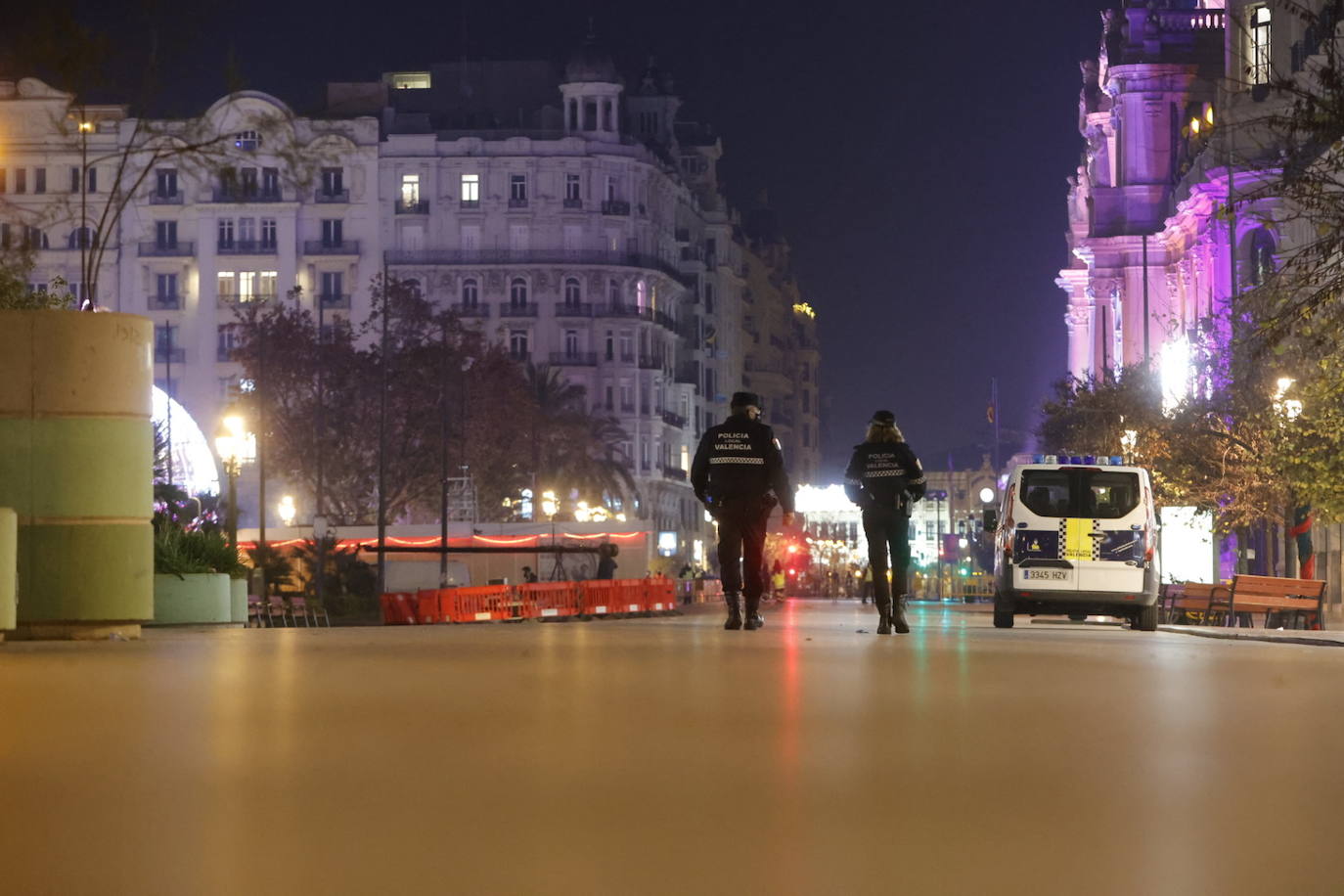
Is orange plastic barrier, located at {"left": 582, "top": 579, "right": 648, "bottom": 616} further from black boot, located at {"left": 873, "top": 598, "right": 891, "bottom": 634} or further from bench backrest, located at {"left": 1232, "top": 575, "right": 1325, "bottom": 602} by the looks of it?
black boot, located at {"left": 873, "top": 598, "right": 891, "bottom": 634}

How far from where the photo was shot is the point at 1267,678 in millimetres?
12344

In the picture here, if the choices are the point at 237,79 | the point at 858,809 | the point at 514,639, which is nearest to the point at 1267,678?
the point at 514,639

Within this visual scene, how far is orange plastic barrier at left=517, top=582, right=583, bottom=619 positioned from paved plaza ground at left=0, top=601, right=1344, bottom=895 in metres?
32.5

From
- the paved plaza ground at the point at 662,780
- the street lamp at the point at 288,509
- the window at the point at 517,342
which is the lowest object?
the paved plaza ground at the point at 662,780

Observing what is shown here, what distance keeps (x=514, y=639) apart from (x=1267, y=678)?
5688 millimetres

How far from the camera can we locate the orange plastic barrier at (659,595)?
53.5 m

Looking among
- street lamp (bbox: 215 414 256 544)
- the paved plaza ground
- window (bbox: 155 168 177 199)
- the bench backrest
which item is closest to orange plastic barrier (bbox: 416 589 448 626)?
street lamp (bbox: 215 414 256 544)

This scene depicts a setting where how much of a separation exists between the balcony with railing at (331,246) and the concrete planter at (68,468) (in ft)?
375

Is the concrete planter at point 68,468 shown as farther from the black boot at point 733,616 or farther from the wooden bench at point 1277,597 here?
the wooden bench at point 1277,597

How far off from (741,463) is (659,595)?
119ft

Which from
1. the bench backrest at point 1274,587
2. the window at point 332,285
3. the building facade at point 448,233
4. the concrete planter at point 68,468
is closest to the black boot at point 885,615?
the concrete planter at point 68,468

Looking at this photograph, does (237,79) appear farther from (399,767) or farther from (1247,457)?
(1247,457)

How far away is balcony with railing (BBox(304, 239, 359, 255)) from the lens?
432 feet

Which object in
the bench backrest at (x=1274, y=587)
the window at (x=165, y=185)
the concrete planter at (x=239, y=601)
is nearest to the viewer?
the concrete planter at (x=239, y=601)
